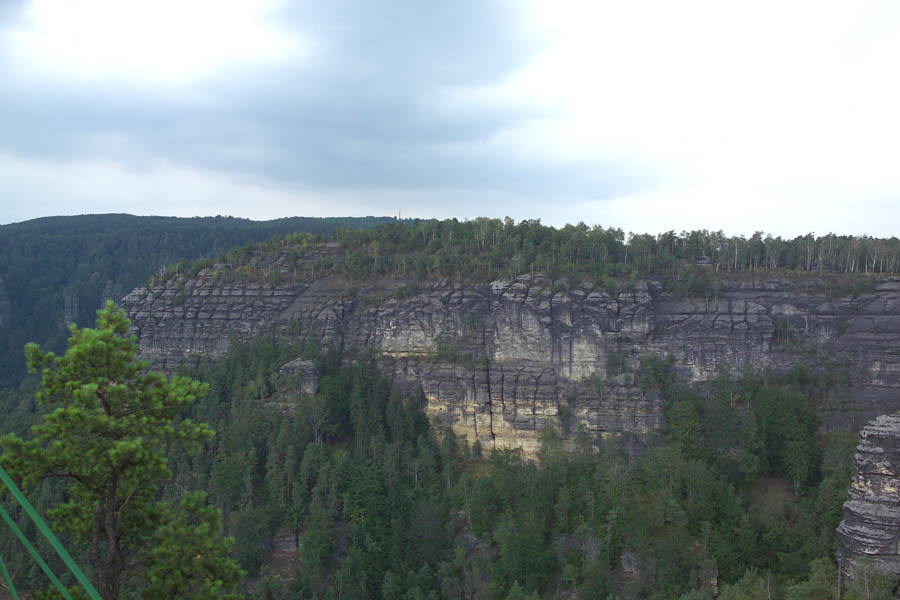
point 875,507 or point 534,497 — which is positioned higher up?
point 875,507

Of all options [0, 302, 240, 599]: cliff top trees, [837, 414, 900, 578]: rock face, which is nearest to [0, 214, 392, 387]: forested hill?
[837, 414, 900, 578]: rock face

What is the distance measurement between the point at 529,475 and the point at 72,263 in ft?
354

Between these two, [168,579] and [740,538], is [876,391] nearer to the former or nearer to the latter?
[740,538]

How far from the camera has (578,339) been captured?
52000 millimetres

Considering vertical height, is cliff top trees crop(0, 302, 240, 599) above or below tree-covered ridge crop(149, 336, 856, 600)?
above

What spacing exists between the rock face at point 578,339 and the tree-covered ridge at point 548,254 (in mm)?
2404

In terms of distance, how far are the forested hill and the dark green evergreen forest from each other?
4148 cm

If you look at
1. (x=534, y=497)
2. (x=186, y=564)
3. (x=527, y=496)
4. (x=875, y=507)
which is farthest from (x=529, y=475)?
(x=186, y=564)

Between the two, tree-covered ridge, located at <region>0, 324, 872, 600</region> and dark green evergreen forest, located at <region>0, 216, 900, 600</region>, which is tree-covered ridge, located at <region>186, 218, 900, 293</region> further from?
tree-covered ridge, located at <region>0, 324, 872, 600</region>

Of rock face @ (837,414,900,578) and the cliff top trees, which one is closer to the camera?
the cliff top trees

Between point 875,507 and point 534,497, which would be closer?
point 875,507

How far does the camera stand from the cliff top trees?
1166 cm

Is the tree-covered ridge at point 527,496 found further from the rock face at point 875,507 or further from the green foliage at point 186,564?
the green foliage at point 186,564

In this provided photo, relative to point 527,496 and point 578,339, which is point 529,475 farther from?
point 578,339
